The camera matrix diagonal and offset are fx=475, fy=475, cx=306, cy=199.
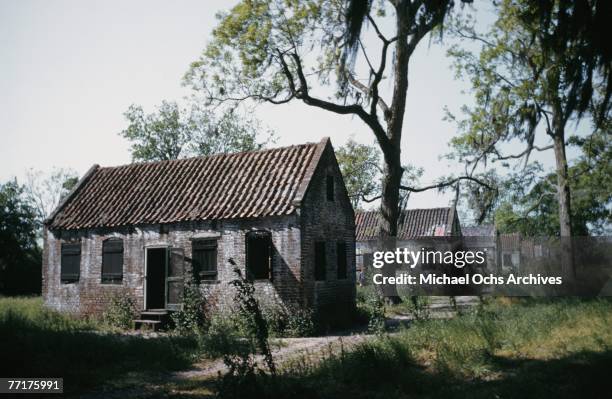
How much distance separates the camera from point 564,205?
19.4m

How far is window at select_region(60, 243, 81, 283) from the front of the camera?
59.6 ft

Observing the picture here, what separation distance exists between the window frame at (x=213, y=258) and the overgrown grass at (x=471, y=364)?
7011 mm

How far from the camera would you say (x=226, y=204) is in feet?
51.8

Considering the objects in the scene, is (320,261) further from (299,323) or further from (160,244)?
(160,244)

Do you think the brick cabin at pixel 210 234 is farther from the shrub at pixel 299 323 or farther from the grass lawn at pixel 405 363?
the grass lawn at pixel 405 363

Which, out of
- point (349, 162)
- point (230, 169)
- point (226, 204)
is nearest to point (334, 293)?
point (226, 204)

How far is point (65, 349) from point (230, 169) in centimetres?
893

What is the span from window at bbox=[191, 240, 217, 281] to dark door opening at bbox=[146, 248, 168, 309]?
6.54 ft

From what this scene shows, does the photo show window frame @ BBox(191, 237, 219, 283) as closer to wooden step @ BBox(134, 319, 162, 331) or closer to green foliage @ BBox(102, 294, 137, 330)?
wooden step @ BBox(134, 319, 162, 331)

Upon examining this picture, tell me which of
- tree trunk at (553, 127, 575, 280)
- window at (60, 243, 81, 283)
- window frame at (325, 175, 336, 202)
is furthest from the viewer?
tree trunk at (553, 127, 575, 280)

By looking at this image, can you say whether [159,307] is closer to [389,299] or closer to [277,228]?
[277,228]

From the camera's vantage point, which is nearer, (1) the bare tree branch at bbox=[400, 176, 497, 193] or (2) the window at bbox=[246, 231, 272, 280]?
(2) the window at bbox=[246, 231, 272, 280]

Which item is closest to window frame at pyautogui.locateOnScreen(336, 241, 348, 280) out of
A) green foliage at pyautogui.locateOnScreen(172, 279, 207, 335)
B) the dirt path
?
the dirt path

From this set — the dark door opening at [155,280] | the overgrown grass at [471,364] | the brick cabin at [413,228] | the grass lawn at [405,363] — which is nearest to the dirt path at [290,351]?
the grass lawn at [405,363]
